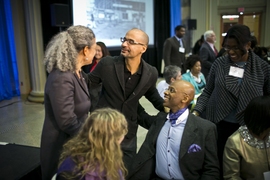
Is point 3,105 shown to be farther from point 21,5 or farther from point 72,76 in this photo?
point 72,76

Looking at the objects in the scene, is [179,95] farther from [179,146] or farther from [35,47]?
[35,47]

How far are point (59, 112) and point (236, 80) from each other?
3.81 ft

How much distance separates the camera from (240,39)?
1.72 metres

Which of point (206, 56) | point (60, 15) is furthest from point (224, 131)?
point (60, 15)

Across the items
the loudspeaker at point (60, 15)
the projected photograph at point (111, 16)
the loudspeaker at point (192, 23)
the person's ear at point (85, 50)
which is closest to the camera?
the person's ear at point (85, 50)

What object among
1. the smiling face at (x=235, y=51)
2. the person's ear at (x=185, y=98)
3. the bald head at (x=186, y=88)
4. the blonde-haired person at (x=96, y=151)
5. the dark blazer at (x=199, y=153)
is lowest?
the dark blazer at (x=199, y=153)

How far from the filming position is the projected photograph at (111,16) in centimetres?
615

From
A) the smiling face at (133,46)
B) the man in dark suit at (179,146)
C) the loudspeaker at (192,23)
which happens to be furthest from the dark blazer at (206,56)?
the loudspeaker at (192,23)

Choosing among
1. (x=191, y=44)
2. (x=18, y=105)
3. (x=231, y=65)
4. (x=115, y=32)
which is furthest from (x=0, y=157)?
(x=191, y=44)

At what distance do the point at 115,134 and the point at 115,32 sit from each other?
244 inches

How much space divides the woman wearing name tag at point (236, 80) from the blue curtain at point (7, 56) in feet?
16.7

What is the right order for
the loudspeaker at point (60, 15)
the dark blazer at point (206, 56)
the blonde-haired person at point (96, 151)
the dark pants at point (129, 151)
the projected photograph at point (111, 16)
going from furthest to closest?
the projected photograph at point (111, 16), the loudspeaker at point (60, 15), the dark blazer at point (206, 56), the dark pants at point (129, 151), the blonde-haired person at point (96, 151)

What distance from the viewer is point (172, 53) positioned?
5785 millimetres

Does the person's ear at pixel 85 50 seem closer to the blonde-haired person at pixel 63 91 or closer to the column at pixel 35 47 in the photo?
the blonde-haired person at pixel 63 91
